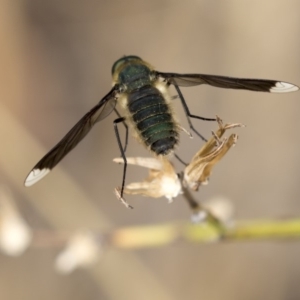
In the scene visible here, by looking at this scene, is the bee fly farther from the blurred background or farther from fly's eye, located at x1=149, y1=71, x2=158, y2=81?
the blurred background

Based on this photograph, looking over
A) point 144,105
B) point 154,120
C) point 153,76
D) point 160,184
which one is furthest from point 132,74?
point 160,184

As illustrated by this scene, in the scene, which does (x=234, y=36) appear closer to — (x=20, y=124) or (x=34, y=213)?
(x=20, y=124)

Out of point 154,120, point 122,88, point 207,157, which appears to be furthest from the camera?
point 122,88

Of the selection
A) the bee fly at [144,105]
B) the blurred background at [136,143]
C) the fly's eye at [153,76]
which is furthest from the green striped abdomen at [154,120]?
the blurred background at [136,143]

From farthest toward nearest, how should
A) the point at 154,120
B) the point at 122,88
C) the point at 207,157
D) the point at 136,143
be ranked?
the point at 136,143, the point at 122,88, the point at 154,120, the point at 207,157

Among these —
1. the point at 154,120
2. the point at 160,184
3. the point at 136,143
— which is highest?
the point at 154,120

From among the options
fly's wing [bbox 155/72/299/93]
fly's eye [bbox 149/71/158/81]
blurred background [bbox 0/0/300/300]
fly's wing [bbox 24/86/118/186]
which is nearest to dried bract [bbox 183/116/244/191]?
fly's wing [bbox 155/72/299/93]

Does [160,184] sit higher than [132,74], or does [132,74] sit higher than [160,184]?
[132,74]

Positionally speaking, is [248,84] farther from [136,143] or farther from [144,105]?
[136,143]
